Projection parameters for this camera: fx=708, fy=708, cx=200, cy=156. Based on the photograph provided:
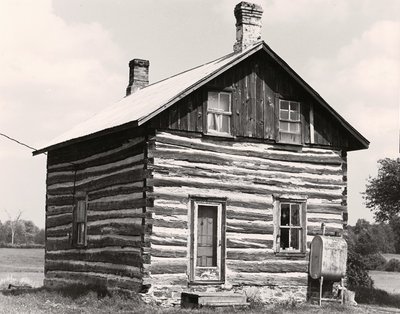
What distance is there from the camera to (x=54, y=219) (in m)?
22.6

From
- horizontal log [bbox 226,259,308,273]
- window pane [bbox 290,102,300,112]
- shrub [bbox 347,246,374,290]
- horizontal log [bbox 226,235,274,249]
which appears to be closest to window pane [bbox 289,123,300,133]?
window pane [bbox 290,102,300,112]

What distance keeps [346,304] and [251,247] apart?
3343 mm

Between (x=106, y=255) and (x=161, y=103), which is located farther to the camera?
(x=106, y=255)

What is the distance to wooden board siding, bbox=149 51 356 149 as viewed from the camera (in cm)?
1827

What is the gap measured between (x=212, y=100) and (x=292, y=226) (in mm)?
4178

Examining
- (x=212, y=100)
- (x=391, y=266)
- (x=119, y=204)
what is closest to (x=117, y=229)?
(x=119, y=204)

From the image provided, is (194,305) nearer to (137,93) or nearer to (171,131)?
(171,131)

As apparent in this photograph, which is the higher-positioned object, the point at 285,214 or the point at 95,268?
the point at 285,214

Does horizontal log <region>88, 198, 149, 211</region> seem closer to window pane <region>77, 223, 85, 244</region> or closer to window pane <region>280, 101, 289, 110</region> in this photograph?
window pane <region>77, 223, 85, 244</region>

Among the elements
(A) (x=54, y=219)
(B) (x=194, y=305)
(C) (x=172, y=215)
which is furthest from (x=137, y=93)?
(B) (x=194, y=305)

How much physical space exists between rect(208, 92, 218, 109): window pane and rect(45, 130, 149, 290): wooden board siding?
7.05 feet

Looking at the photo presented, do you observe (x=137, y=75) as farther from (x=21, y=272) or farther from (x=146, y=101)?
(x=21, y=272)

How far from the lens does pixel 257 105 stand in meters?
19.4

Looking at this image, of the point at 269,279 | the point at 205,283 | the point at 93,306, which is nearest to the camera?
the point at 93,306
